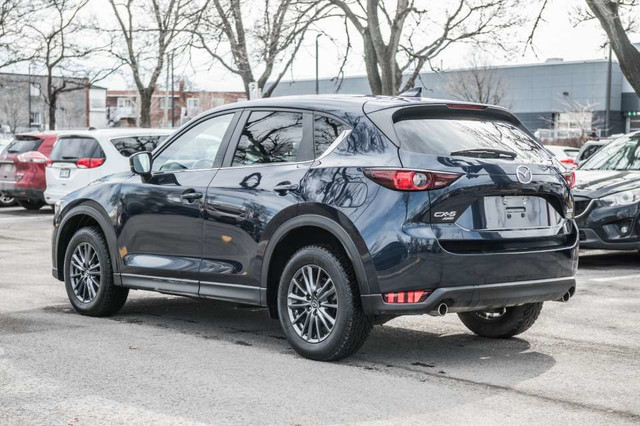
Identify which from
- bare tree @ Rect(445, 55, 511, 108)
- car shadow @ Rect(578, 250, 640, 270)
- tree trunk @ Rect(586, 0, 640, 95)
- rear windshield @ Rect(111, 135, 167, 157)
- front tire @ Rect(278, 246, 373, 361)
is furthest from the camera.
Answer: bare tree @ Rect(445, 55, 511, 108)

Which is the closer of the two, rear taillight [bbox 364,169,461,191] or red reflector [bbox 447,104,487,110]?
rear taillight [bbox 364,169,461,191]

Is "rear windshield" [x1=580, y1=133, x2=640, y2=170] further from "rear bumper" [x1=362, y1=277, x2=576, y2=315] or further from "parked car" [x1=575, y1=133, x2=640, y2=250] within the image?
"rear bumper" [x1=362, y1=277, x2=576, y2=315]

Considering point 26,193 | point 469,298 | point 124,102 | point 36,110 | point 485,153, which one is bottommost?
point 469,298

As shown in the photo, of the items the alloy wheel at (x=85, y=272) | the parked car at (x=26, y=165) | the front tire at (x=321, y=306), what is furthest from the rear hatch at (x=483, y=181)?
the parked car at (x=26, y=165)

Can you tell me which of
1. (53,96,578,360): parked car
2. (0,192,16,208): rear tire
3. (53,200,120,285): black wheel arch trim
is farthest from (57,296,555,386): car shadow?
(0,192,16,208): rear tire

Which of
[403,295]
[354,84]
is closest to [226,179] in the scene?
[403,295]

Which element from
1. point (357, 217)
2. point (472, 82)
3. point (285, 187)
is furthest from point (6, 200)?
point (472, 82)

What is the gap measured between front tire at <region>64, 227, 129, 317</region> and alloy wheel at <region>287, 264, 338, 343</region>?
212 centimetres

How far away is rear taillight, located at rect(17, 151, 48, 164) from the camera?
21.3 metres

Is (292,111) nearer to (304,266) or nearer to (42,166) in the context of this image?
(304,266)

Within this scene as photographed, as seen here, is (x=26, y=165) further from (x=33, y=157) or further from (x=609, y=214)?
(x=609, y=214)

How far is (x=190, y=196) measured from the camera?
24.1 feet

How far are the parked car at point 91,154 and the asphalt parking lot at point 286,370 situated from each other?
30.9 ft

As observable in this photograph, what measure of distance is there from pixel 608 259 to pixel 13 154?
13.5 m
